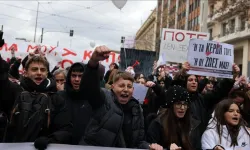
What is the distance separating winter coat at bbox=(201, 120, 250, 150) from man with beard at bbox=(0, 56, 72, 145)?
51.9 inches

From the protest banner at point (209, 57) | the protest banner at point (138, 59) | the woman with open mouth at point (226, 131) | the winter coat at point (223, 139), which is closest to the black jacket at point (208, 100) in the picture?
the woman with open mouth at point (226, 131)

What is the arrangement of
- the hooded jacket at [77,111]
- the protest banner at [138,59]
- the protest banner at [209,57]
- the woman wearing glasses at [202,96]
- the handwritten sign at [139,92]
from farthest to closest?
the protest banner at [138,59], the handwritten sign at [139,92], the protest banner at [209,57], the woman wearing glasses at [202,96], the hooded jacket at [77,111]

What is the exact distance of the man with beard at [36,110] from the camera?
2.64 metres

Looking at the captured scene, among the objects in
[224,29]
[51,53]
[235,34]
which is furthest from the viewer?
[224,29]

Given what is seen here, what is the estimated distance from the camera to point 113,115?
111 inches

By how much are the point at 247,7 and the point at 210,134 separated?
13.9 m

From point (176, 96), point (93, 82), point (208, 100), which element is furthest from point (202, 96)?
point (93, 82)

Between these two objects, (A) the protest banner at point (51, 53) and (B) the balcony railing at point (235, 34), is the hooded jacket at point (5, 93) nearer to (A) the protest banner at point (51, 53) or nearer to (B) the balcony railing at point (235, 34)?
(A) the protest banner at point (51, 53)

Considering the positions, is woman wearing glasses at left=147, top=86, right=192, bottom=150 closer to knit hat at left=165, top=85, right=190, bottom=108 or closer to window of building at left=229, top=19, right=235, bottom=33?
knit hat at left=165, top=85, right=190, bottom=108

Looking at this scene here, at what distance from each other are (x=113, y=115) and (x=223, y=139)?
119 centimetres

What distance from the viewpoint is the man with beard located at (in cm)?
264

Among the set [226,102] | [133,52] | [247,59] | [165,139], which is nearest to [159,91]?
[226,102]

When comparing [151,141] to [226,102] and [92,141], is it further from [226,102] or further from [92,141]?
[226,102]

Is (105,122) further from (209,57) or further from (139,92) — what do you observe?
(209,57)
